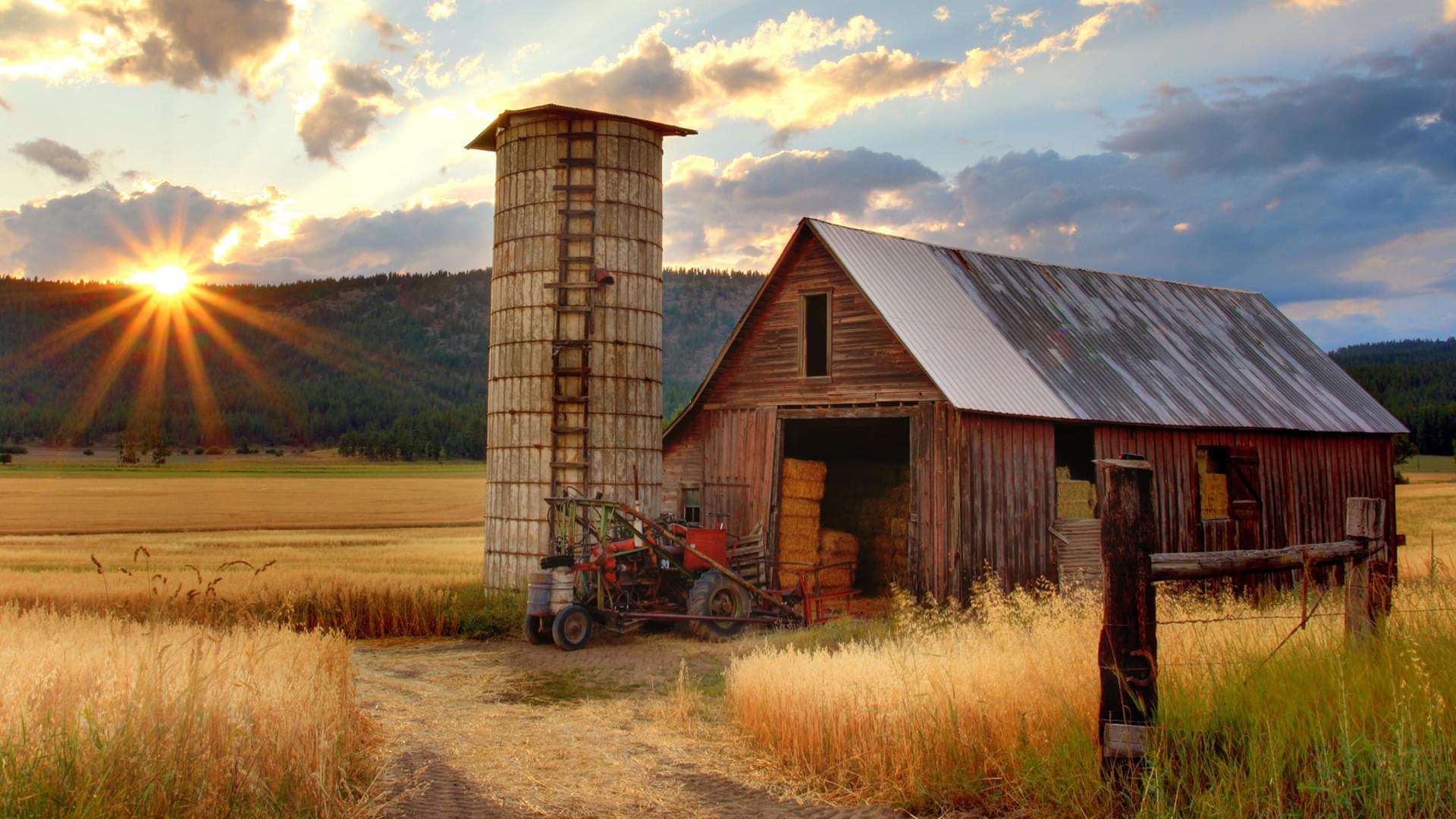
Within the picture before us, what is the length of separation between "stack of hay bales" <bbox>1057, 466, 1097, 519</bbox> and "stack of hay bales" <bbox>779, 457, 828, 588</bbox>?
4090 mm

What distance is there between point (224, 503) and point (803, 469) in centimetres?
3838

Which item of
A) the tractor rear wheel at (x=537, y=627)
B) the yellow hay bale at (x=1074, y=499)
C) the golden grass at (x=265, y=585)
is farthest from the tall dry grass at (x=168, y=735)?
the yellow hay bale at (x=1074, y=499)

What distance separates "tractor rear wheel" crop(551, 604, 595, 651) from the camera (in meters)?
16.4

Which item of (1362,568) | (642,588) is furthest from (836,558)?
(1362,568)

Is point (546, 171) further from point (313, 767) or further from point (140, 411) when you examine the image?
point (140, 411)

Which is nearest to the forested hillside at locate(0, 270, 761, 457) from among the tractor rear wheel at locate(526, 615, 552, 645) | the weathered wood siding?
the weathered wood siding

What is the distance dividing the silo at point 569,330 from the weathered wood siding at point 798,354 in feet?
5.31

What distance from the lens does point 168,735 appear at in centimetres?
729

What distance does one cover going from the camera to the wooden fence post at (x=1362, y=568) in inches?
329

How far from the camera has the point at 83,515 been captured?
1620 inches

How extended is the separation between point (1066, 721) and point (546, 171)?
1548cm

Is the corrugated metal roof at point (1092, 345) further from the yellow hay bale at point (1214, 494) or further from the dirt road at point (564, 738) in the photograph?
the dirt road at point (564, 738)

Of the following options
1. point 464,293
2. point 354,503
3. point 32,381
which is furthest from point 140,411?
point 354,503

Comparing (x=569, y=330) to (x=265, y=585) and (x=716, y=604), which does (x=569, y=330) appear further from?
(x=265, y=585)
